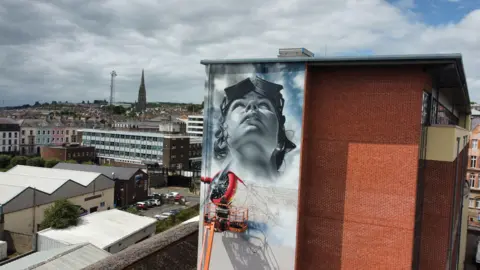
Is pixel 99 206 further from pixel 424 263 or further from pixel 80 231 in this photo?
pixel 424 263

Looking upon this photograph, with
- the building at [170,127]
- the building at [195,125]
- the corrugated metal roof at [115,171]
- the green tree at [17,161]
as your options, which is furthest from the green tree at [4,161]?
the building at [195,125]

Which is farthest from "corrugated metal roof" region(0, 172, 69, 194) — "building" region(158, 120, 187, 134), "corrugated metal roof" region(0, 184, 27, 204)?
"building" region(158, 120, 187, 134)

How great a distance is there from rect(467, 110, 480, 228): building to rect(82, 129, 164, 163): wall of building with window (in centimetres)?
4074

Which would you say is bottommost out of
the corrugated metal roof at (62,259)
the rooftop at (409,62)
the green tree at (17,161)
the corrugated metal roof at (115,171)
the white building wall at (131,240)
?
the white building wall at (131,240)

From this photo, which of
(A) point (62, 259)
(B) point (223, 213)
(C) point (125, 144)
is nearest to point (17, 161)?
(C) point (125, 144)

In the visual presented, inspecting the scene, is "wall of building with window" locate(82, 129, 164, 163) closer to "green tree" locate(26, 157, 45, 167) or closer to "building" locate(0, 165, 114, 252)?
"green tree" locate(26, 157, 45, 167)

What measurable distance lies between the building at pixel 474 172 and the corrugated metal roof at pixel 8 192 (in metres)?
34.0

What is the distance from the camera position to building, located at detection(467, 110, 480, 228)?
30.2m

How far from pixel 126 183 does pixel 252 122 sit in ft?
98.0

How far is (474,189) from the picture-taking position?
31.0 m

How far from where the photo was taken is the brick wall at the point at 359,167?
9.43 meters

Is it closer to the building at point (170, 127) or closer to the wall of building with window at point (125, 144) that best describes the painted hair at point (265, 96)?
the wall of building with window at point (125, 144)

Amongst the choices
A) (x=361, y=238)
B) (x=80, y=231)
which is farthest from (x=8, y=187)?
(x=361, y=238)

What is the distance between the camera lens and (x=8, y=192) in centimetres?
2603
